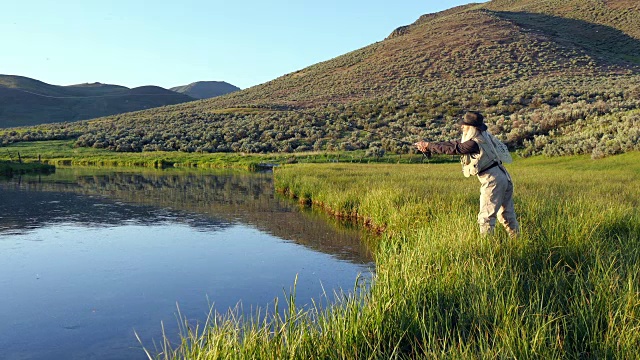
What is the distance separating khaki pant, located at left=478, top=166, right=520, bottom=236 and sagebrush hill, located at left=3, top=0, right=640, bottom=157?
19.4 m

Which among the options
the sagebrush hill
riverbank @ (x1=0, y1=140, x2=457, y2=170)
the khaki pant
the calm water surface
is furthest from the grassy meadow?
riverbank @ (x1=0, y1=140, x2=457, y2=170)

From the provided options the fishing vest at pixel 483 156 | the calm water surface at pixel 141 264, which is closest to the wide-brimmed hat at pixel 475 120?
the fishing vest at pixel 483 156

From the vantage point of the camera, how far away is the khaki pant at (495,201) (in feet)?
27.4

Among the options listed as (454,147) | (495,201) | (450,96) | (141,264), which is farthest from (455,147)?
(450,96)

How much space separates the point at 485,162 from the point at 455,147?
55 cm

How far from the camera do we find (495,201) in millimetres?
8352

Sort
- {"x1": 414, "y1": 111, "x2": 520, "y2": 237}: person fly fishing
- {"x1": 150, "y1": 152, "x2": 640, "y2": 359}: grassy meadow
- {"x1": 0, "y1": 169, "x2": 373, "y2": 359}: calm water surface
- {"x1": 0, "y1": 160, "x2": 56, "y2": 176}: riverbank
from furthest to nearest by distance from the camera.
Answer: {"x1": 0, "y1": 160, "x2": 56, "y2": 176}: riverbank < {"x1": 414, "y1": 111, "x2": 520, "y2": 237}: person fly fishing < {"x1": 0, "y1": 169, "x2": 373, "y2": 359}: calm water surface < {"x1": 150, "y1": 152, "x2": 640, "y2": 359}: grassy meadow

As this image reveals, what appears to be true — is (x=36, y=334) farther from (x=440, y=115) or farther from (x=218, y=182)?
(x=440, y=115)

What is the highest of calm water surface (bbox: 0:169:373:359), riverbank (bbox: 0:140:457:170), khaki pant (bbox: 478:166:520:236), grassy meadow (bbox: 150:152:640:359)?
khaki pant (bbox: 478:166:520:236)

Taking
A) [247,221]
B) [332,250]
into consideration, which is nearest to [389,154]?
[247,221]

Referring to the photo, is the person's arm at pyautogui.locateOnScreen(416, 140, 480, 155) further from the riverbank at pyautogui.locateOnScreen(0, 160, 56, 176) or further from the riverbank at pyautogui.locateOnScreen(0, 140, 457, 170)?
the riverbank at pyautogui.locateOnScreen(0, 160, 56, 176)

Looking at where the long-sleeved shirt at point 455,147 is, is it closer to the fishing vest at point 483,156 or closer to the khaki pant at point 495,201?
the fishing vest at point 483,156

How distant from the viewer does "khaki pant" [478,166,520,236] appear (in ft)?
27.4

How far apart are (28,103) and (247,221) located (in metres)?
185
